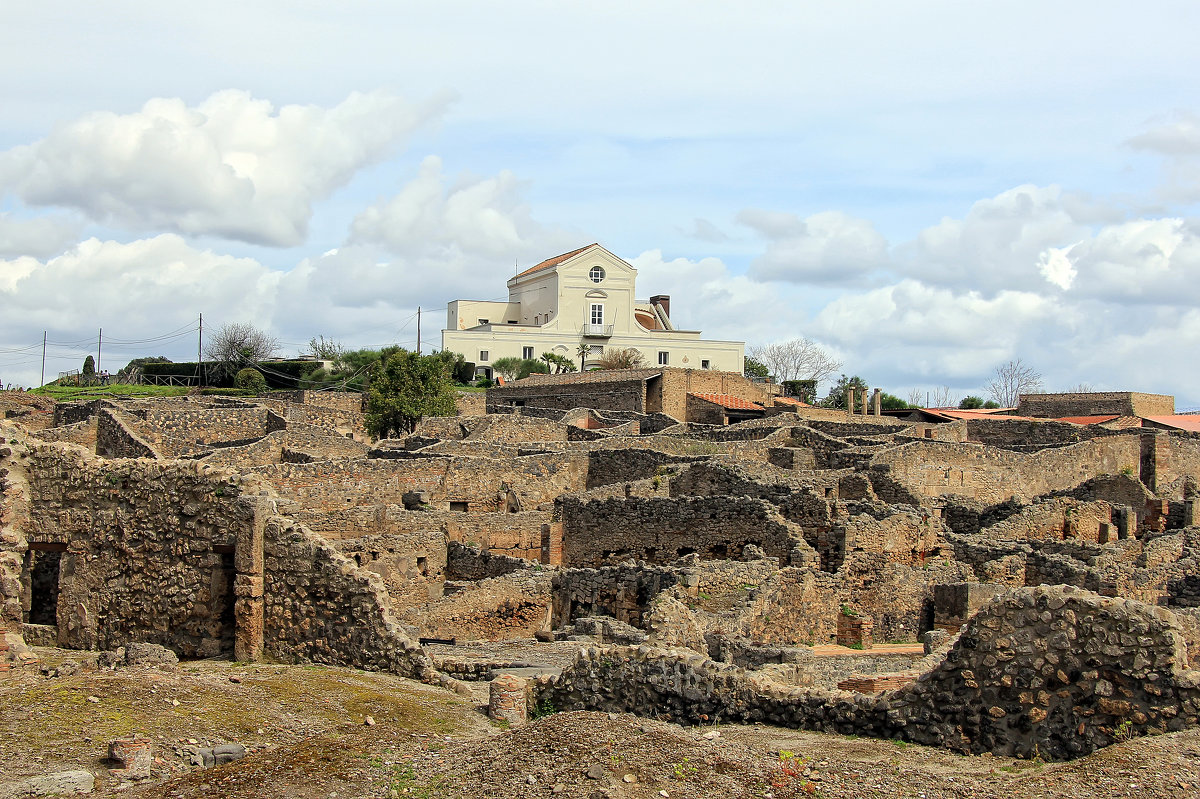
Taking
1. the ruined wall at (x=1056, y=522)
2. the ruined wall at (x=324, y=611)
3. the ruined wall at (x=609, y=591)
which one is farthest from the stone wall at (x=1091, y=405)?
the ruined wall at (x=324, y=611)

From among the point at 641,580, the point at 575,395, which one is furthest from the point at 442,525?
the point at 575,395

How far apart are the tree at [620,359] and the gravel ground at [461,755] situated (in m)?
59.6

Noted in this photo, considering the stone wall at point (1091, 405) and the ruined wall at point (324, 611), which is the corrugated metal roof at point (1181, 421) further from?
the ruined wall at point (324, 611)

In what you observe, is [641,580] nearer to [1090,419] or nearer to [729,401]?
[729,401]

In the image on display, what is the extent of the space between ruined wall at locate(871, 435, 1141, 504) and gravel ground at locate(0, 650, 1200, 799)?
55.1 ft

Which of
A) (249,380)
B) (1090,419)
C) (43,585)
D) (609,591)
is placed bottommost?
(609,591)

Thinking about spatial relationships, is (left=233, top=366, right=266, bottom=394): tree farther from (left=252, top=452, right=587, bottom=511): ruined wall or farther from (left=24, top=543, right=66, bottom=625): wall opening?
(left=24, top=543, right=66, bottom=625): wall opening

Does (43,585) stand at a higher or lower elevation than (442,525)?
lower

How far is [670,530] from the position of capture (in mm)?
20328

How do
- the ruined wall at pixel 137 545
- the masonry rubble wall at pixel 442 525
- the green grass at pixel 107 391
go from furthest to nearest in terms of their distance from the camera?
the green grass at pixel 107 391
the masonry rubble wall at pixel 442 525
the ruined wall at pixel 137 545

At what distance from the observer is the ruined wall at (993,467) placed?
29094 mm

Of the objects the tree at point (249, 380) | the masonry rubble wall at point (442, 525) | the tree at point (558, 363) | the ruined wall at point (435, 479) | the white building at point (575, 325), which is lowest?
the masonry rubble wall at point (442, 525)

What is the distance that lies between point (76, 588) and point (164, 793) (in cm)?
507

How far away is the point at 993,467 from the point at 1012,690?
927 inches
